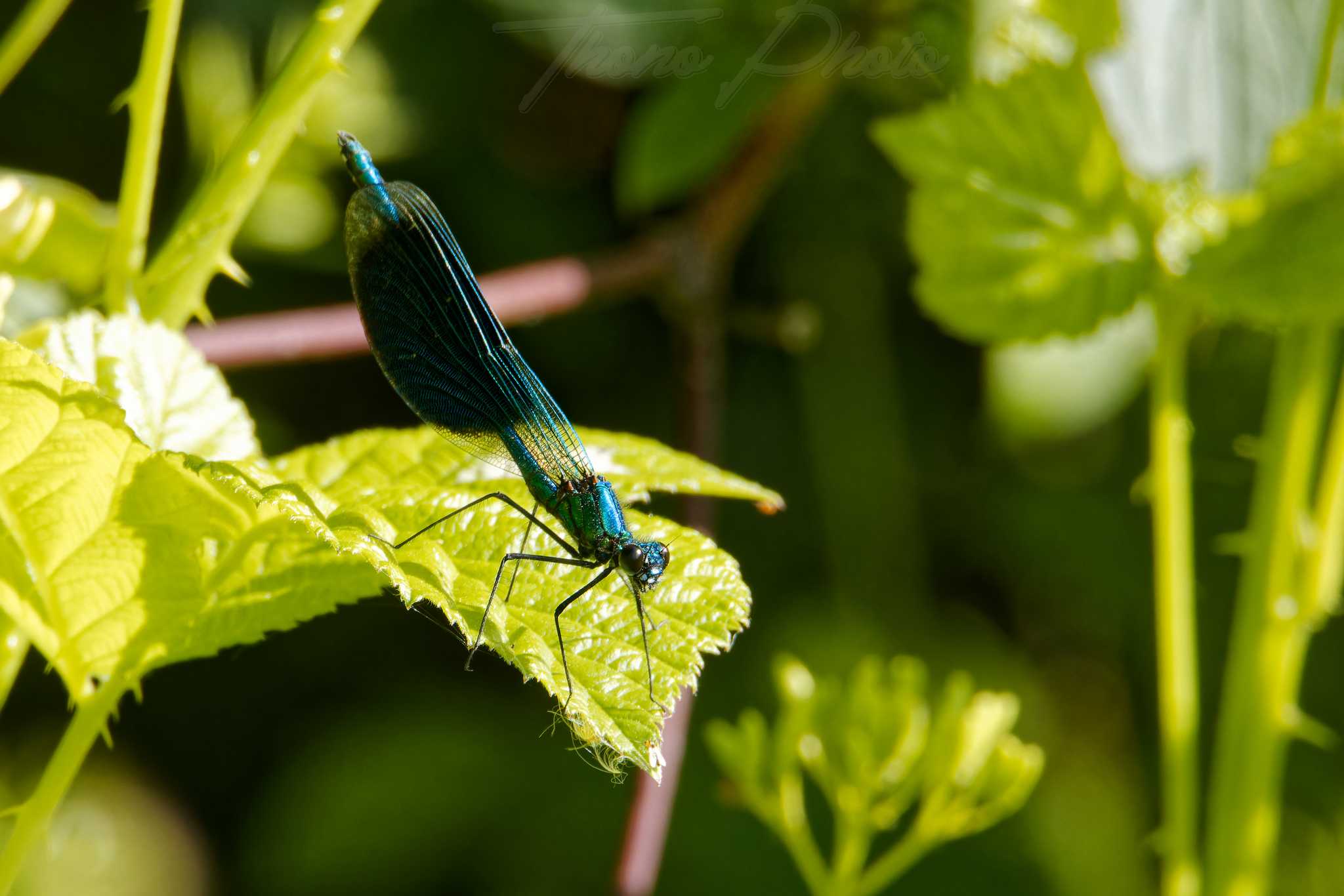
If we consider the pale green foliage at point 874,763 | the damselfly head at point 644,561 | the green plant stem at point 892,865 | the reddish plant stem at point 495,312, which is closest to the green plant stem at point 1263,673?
the pale green foliage at point 874,763

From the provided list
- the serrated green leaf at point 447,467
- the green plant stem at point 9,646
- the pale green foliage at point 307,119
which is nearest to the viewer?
the green plant stem at point 9,646

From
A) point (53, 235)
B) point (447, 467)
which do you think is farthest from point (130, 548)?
point (53, 235)

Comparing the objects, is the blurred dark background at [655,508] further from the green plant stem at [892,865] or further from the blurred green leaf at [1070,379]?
the green plant stem at [892,865]

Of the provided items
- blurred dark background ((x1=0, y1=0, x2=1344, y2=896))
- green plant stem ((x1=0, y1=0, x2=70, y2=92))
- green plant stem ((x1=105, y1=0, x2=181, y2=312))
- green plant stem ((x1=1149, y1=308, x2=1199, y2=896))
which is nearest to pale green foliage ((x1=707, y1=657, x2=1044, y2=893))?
green plant stem ((x1=1149, y1=308, x2=1199, y2=896))

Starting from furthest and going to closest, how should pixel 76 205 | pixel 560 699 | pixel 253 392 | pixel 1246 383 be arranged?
pixel 1246 383 → pixel 253 392 → pixel 76 205 → pixel 560 699

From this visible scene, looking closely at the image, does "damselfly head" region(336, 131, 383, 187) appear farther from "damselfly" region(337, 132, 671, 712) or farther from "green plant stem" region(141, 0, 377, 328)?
"green plant stem" region(141, 0, 377, 328)

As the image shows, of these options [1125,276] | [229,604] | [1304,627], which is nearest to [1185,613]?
[1304,627]

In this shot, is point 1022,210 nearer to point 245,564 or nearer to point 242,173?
point 242,173

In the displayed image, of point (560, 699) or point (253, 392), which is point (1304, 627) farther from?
point (253, 392)
